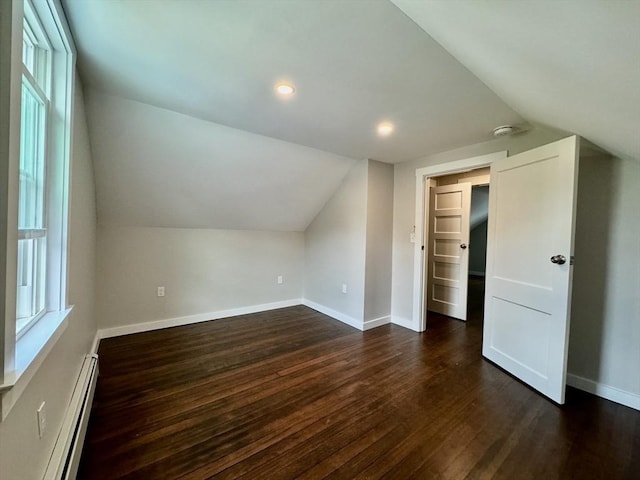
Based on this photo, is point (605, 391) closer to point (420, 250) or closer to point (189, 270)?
point (420, 250)

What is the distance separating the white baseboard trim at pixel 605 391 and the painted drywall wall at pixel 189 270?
10.7 feet

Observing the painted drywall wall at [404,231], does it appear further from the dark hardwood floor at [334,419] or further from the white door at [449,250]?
the white door at [449,250]

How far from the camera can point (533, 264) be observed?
214 cm

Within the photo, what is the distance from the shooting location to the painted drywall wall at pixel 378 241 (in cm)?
329

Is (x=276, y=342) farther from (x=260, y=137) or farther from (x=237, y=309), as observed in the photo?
(x=260, y=137)

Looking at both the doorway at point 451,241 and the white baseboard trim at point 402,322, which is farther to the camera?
the doorway at point 451,241

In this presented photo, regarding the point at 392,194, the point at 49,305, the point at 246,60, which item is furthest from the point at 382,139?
the point at 49,305

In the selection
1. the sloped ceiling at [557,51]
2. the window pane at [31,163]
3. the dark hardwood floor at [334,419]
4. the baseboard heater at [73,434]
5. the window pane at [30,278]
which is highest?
the sloped ceiling at [557,51]

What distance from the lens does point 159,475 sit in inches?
51.7

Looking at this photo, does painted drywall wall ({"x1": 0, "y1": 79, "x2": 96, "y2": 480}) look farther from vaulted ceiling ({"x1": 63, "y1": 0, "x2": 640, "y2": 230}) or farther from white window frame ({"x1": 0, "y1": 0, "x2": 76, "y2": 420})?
vaulted ceiling ({"x1": 63, "y1": 0, "x2": 640, "y2": 230})

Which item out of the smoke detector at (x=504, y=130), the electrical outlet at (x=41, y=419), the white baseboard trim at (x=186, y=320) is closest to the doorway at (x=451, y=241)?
the smoke detector at (x=504, y=130)

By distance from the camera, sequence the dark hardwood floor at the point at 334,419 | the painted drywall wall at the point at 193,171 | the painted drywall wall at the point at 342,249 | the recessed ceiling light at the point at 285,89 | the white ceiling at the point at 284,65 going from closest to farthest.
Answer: the white ceiling at the point at 284,65 → the dark hardwood floor at the point at 334,419 → the recessed ceiling light at the point at 285,89 → the painted drywall wall at the point at 193,171 → the painted drywall wall at the point at 342,249

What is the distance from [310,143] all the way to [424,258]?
1.88m

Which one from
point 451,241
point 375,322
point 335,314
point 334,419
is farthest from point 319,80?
point 451,241
